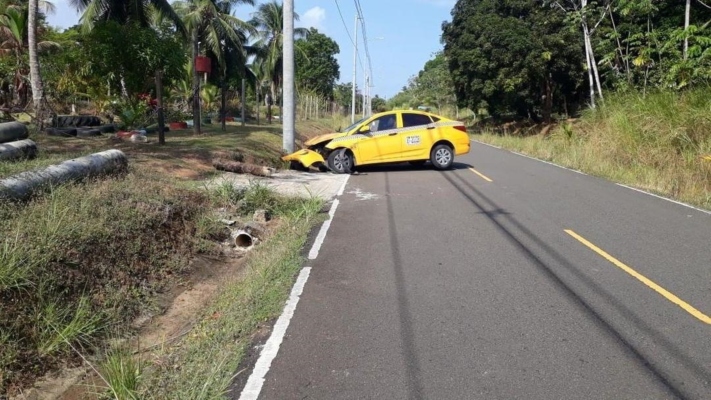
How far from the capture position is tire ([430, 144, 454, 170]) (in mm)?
16344

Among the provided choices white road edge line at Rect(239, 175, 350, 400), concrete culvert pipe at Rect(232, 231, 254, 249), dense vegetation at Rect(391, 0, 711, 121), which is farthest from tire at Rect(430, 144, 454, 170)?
dense vegetation at Rect(391, 0, 711, 121)

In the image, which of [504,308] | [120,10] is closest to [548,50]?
[120,10]

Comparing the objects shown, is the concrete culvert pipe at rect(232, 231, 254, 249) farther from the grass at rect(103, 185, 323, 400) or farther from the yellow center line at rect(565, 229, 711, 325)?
the yellow center line at rect(565, 229, 711, 325)

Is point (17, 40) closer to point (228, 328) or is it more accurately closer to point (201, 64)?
point (201, 64)

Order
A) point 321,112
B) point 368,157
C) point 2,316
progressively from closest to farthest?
point 2,316 → point 368,157 → point 321,112

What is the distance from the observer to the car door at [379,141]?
51.4 feet

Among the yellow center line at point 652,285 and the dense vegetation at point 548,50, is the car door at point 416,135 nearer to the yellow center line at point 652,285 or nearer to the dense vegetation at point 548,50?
the yellow center line at point 652,285

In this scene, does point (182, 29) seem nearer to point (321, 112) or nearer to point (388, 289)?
point (388, 289)

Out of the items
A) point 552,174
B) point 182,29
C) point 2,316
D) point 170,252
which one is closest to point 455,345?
point 2,316

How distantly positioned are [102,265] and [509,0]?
34.7 m

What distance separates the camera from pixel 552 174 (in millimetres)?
15977

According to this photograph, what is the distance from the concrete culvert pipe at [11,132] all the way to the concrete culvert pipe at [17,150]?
0.40 meters

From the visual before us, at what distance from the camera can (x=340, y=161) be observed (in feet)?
51.5

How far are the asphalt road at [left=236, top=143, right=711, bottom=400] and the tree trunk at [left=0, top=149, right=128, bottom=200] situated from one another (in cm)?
327
